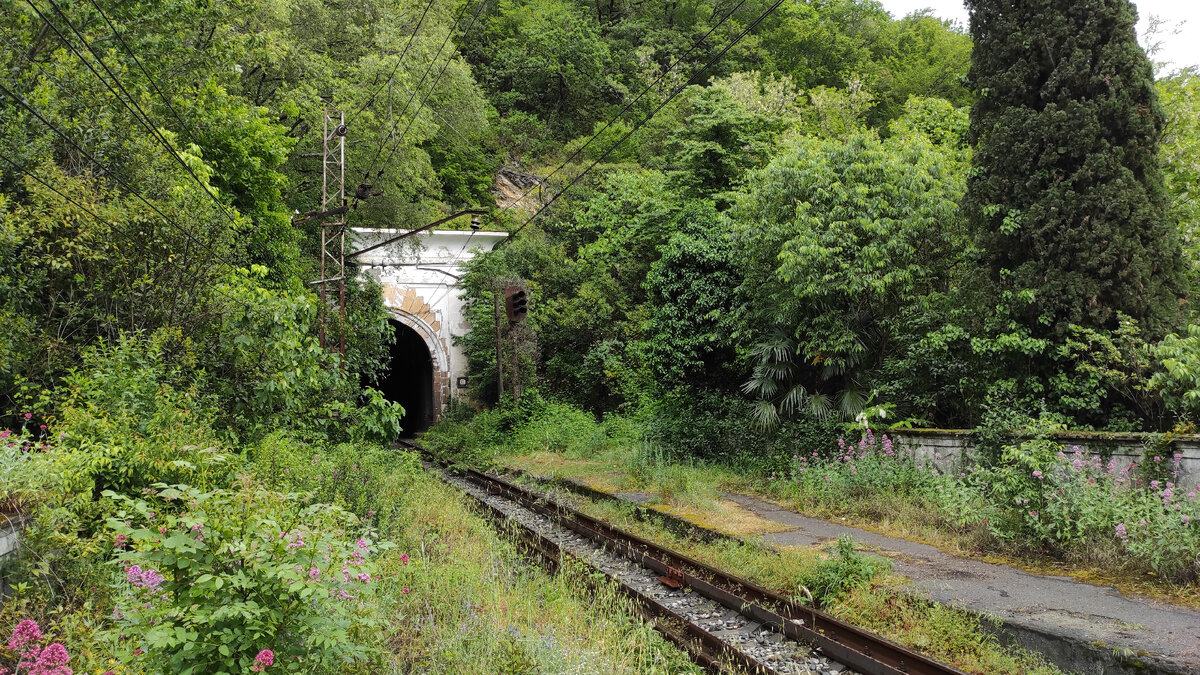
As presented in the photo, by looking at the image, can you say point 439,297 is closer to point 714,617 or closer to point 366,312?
point 366,312

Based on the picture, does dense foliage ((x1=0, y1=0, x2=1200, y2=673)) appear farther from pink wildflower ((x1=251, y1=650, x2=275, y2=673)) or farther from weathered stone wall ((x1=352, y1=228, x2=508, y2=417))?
weathered stone wall ((x1=352, y1=228, x2=508, y2=417))

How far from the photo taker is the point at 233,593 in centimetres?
315

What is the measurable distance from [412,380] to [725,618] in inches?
1311

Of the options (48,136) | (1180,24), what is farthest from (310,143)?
(1180,24)

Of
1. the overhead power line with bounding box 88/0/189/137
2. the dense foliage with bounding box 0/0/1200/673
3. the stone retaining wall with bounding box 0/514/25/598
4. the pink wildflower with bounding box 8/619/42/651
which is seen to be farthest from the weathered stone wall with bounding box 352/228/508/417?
the pink wildflower with bounding box 8/619/42/651

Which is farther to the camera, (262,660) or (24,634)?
(24,634)

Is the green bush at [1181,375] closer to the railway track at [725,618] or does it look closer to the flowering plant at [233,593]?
the railway track at [725,618]

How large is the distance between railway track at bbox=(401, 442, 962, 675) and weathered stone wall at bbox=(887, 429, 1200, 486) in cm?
449

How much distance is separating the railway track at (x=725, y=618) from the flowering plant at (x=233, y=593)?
3158 mm

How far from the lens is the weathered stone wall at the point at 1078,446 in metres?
7.39

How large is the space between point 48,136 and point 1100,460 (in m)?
14.1

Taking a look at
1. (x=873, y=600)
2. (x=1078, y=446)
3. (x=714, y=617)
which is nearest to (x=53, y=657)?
(x=714, y=617)

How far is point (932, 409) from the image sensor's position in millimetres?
11922

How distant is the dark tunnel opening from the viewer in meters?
33.5
